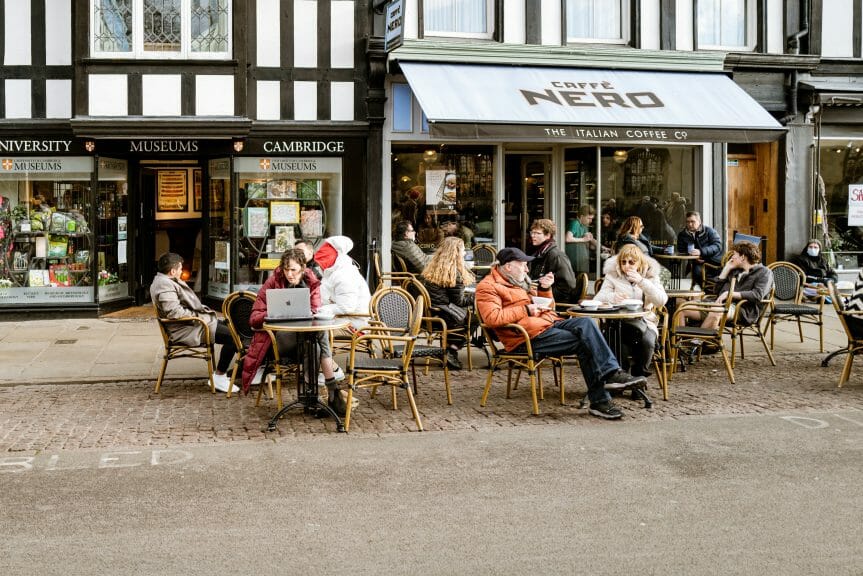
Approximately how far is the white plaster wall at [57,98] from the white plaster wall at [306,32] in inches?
122

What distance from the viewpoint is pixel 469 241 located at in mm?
15344

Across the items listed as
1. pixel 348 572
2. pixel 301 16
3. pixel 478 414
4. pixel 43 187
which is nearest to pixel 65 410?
pixel 478 414

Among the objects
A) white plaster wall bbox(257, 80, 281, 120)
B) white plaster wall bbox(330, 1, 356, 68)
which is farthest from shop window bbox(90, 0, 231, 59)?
white plaster wall bbox(330, 1, 356, 68)

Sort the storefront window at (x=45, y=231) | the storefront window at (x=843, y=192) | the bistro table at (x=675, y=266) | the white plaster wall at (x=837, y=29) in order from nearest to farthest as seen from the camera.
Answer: the storefront window at (x=45, y=231)
the bistro table at (x=675, y=266)
the white plaster wall at (x=837, y=29)
the storefront window at (x=843, y=192)

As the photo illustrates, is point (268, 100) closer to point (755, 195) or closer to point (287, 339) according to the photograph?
point (287, 339)

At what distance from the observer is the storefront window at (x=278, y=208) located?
14.5m

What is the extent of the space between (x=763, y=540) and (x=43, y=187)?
11722mm

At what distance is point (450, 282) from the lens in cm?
1054

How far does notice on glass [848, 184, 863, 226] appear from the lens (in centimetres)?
1652

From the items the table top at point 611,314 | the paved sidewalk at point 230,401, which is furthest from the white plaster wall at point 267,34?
the table top at point 611,314

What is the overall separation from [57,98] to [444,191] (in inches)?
217

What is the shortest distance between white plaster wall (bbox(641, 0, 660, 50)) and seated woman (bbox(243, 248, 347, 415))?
8.83m

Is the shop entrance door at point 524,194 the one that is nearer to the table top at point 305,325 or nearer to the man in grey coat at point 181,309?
the man in grey coat at point 181,309

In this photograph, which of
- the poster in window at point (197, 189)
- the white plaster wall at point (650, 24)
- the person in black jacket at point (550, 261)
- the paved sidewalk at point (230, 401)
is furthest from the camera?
the poster in window at point (197, 189)
